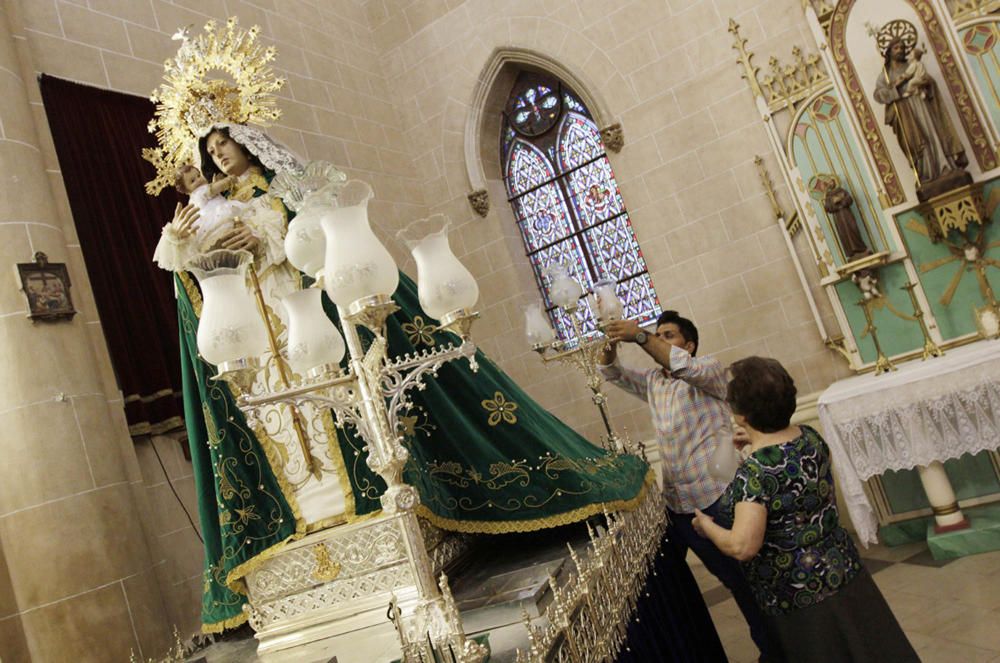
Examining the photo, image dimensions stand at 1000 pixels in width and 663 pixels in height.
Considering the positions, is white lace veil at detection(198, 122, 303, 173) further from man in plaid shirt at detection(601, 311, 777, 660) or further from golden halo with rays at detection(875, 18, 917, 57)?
golden halo with rays at detection(875, 18, 917, 57)

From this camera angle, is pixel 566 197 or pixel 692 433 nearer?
pixel 692 433

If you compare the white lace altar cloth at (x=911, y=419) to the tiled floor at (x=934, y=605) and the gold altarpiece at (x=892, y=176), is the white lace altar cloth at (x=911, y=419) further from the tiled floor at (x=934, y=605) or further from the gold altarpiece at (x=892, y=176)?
Answer: the gold altarpiece at (x=892, y=176)

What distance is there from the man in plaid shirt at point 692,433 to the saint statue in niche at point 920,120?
2.68 meters

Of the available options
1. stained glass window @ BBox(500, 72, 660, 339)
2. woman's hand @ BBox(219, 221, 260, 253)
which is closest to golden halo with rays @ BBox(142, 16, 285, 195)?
woman's hand @ BBox(219, 221, 260, 253)

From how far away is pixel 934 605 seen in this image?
364 cm

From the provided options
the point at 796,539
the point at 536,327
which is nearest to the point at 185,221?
the point at 536,327

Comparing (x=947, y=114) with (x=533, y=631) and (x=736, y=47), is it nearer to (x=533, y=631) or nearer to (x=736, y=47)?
(x=736, y=47)

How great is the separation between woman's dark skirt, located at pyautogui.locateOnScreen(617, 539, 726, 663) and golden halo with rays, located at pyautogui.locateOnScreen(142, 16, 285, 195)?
7.29 ft

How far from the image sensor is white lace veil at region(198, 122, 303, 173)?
2701 millimetres

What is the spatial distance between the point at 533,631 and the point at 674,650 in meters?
1.33

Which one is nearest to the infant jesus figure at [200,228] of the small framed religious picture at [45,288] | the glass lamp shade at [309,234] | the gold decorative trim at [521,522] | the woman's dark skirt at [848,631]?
the glass lamp shade at [309,234]

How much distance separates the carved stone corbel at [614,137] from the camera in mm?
6223

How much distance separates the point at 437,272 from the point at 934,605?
10.5ft

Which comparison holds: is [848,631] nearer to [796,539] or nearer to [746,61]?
[796,539]
